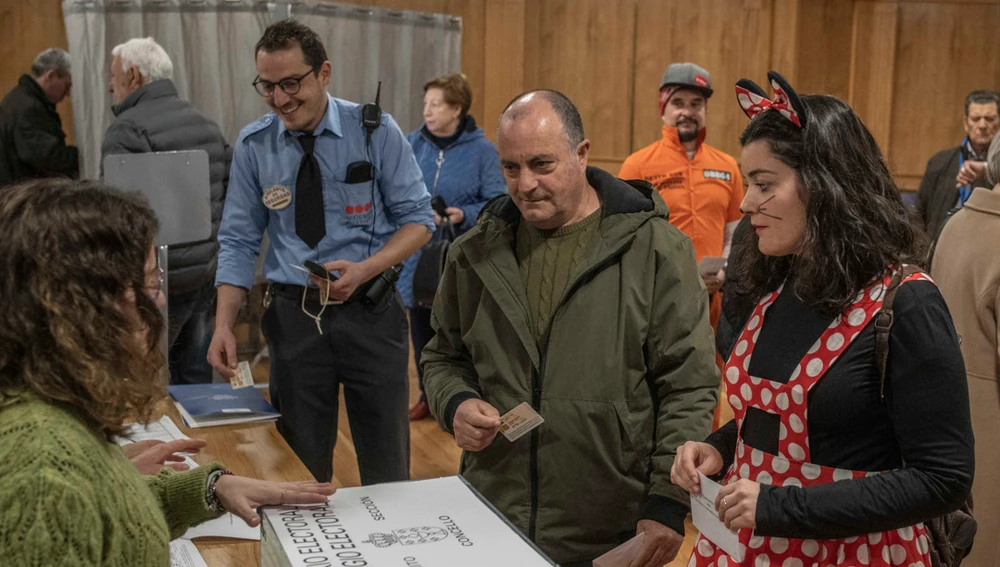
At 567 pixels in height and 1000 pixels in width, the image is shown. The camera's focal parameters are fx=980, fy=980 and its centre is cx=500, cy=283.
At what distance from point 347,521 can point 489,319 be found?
57cm

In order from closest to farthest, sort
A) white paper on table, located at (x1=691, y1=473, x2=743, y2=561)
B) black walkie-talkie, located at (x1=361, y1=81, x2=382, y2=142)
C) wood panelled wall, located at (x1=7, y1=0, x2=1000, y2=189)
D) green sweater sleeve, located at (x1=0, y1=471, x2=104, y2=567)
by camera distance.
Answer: green sweater sleeve, located at (x1=0, y1=471, x2=104, y2=567), white paper on table, located at (x1=691, y1=473, x2=743, y2=561), black walkie-talkie, located at (x1=361, y1=81, x2=382, y2=142), wood panelled wall, located at (x1=7, y1=0, x2=1000, y2=189)

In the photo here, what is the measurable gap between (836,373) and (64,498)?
1.02m

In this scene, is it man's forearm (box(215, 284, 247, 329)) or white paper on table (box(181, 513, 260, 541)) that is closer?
white paper on table (box(181, 513, 260, 541))

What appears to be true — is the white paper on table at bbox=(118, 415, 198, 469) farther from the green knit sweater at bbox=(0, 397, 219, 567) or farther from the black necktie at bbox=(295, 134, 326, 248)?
the green knit sweater at bbox=(0, 397, 219, 567)

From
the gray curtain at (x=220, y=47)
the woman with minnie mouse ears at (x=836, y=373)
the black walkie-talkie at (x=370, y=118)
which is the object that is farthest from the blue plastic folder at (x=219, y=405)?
the gray curtain at (x=220, y=47)

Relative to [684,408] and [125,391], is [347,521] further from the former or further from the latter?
[684,408]

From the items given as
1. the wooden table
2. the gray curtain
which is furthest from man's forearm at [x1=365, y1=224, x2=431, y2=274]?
the gray curtain

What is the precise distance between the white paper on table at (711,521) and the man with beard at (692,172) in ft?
8.97

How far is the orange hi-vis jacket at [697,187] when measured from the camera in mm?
4195

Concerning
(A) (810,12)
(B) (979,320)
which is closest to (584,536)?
(B) (979,320)

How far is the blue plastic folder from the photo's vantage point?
2523 mm

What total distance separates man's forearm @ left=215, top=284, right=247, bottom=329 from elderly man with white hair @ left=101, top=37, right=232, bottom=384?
1012 mm

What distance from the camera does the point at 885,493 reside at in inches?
53.2

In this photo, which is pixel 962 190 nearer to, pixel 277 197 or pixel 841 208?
pixel 277 197
